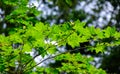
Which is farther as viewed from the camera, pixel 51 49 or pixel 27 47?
pixel 51 49

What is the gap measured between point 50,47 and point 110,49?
1485 cm

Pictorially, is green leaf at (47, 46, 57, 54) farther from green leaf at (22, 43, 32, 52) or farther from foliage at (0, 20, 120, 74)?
green leaf at (22, 43, 32, 52)

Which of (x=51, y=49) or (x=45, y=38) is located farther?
(x=51, y=49)

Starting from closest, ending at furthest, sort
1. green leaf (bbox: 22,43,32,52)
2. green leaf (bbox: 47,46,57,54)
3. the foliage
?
the foliage < green leaf (bbox: 22,43,32,52) < green leaf (bbox: 47,46,57,54)

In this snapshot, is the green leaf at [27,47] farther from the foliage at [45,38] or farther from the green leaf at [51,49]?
the green leaf at [51,49]

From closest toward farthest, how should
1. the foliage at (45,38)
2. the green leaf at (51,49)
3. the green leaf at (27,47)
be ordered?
the foliage at (45,38) < the green leaf at (27,47) < the green leaf at (51,49)

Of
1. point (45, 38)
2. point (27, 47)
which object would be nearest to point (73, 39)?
point (45, 38)

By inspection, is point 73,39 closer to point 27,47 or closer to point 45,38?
point 45,38

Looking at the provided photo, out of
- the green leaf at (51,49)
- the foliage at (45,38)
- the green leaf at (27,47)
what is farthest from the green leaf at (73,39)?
the green leaf at (27,47)

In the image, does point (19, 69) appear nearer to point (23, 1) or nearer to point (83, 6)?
point (23, 1)

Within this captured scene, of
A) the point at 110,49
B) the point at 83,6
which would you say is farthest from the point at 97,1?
the point at 110,49

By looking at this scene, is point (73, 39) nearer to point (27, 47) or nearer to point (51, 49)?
point (51, 49)

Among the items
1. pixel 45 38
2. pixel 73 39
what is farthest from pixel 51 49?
pixel 73 39

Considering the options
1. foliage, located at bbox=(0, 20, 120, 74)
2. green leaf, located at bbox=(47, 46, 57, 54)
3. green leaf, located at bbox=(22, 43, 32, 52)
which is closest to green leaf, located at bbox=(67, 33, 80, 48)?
foliage, located at bbox=(0, 20, 120, 74)
